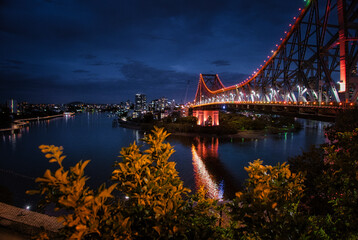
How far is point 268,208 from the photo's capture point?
2.41m

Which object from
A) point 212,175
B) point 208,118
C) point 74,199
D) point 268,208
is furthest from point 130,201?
point 208,118

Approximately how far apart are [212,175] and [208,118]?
35821 mm

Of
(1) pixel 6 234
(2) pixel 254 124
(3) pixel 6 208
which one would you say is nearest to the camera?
(1) pixel 6 234

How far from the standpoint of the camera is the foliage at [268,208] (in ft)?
8.00

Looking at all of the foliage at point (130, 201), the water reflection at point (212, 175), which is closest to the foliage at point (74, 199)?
the foliage at point (130, 201)

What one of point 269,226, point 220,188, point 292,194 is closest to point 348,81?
point 220,188

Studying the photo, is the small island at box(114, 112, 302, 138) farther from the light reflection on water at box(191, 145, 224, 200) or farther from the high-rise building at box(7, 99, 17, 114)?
the high-rise building at box(7, 99, 17, 114)

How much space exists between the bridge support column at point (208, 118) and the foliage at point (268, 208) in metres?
50.9

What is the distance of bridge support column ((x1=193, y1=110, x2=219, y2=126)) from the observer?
54550 mm

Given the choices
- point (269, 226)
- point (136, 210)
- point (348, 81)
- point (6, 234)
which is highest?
point (348, 81)

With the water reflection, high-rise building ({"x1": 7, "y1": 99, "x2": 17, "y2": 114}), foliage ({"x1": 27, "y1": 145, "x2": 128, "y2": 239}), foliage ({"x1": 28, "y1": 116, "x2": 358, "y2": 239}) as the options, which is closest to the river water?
the water reflection

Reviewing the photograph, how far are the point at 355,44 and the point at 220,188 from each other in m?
13.0

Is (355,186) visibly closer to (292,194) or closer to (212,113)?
(292,194)

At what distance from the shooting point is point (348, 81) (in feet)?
42.7
